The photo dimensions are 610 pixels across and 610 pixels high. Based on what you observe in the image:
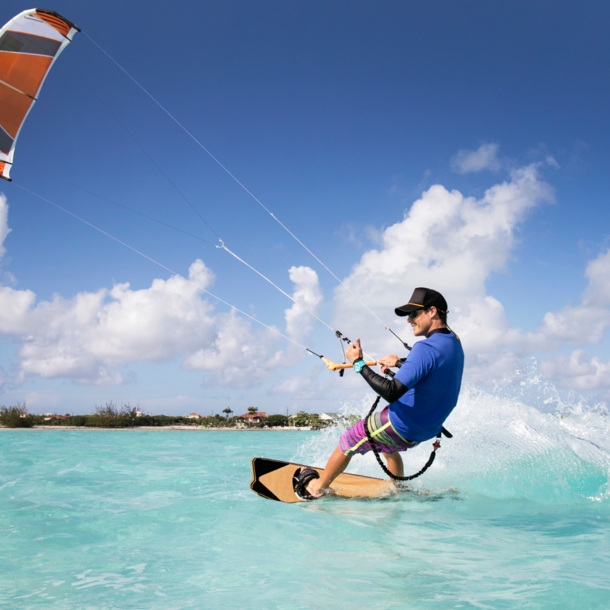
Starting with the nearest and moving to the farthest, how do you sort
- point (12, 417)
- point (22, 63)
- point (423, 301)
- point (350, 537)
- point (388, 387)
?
point (350, 537) < point (388, 387) < point (423, 301) < point (22, 63) < point (12, 417)

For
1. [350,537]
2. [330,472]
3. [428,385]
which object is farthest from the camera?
[330,472]

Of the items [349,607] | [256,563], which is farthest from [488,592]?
[256,563]

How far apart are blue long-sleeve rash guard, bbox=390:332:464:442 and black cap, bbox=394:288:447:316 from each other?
0.27 metres

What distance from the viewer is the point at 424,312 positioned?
14.7 ft

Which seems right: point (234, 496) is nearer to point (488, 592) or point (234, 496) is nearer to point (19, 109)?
point (488, 592)

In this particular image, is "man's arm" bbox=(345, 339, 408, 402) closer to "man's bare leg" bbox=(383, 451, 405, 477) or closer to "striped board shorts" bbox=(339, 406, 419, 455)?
"striped board shorts" bbox=(339, 406, 419, 455)

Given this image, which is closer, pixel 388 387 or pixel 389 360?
pixel 388 387

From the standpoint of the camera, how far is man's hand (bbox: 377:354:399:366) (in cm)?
511

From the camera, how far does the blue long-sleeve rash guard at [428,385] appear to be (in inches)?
165

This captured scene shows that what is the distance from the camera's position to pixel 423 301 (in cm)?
446

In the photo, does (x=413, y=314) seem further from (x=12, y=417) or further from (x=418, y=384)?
(x=12, y=417)

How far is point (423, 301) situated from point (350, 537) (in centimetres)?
209

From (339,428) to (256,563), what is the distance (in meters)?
6.84

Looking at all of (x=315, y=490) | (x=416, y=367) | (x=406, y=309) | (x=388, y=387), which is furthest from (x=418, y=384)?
(x=315, y=490)
